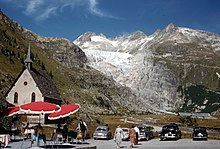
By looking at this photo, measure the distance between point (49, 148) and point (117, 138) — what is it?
7748mm

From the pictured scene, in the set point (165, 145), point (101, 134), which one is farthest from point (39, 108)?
point (101, 134)

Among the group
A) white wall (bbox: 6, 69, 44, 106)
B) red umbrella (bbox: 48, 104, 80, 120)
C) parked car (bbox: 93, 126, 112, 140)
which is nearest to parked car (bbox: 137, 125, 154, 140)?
parked car (bbox: 93, 126, 112, 140)

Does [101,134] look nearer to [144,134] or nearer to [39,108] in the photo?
[144,134]

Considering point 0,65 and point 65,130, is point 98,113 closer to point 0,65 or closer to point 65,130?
point 0,65

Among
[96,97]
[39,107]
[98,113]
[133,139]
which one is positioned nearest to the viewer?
[39,107]

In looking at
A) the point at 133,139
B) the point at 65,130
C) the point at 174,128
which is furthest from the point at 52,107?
the point at 174,128

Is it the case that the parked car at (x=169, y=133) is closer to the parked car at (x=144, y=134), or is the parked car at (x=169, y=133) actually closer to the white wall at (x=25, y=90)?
the parked car at (x=144, y=134)

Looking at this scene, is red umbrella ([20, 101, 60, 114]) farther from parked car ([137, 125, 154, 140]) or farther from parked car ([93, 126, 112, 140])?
parked car ([137, 125, 154, 140])

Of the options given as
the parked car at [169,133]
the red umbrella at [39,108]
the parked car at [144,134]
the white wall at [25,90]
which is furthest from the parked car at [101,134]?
the white wall at [25,90]

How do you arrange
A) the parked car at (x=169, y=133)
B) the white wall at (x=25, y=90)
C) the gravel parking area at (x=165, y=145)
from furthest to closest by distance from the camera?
the white wall at (x=25, y=90) < the parked car at (x=169, y=133) < the gravel parking area at (x=165, y=145)

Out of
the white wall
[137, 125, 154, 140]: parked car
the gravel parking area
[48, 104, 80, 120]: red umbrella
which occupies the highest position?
the white wall

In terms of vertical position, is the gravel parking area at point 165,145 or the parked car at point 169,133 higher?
the parked car at point 169,133

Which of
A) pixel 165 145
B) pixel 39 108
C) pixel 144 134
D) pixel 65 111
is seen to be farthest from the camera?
pixel 144 134

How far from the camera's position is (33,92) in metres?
74.4
